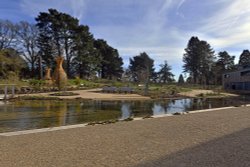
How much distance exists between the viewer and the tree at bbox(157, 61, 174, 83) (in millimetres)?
78250

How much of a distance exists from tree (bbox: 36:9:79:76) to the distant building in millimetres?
28348

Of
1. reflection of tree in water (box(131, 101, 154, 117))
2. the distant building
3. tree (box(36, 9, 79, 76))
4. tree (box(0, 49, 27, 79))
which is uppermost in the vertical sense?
tree (box(36, 9, 79, 76))

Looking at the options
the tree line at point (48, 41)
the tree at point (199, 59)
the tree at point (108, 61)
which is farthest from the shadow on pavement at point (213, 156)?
the tree at point (199, 59)

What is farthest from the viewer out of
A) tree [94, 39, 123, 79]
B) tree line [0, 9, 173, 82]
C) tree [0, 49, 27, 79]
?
tree [94, 39, 123, 79]

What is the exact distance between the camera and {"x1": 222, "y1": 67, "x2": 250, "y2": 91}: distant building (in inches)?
2126

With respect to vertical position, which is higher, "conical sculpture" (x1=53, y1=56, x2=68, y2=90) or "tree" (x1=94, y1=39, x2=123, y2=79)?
"tree" (x1=94, y1=39, x2=123, y2=79)

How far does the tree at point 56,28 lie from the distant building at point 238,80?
93.0 feet

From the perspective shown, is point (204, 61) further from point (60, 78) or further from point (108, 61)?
point (60, 78)

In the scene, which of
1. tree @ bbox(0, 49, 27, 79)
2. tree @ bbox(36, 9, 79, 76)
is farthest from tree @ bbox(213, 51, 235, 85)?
tree @ bbox(0, 49, 27, 79)

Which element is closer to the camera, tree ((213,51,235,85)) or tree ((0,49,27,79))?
tree ((0,49,27,79))

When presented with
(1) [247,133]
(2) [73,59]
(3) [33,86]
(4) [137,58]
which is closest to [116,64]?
(4) [137,58]

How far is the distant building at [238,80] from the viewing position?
54.0 m

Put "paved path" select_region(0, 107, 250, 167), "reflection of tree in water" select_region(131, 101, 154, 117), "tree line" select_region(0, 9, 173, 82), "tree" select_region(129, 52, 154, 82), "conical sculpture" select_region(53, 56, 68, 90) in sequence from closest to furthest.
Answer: "paved path" select_region(0, 107, 250, 167)
"reflection of tree in water" select_region(131, 101, 154, 117)
"conical sculpture" select_region(53, 56, 68, 90)
"tree line" select_region(0, 9, 173, 82)
"tree" select_region(129, 52, 154, 82)

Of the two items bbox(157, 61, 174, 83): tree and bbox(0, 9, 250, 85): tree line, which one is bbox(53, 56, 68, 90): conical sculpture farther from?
bbox(157, 61, 174, 83): tree
